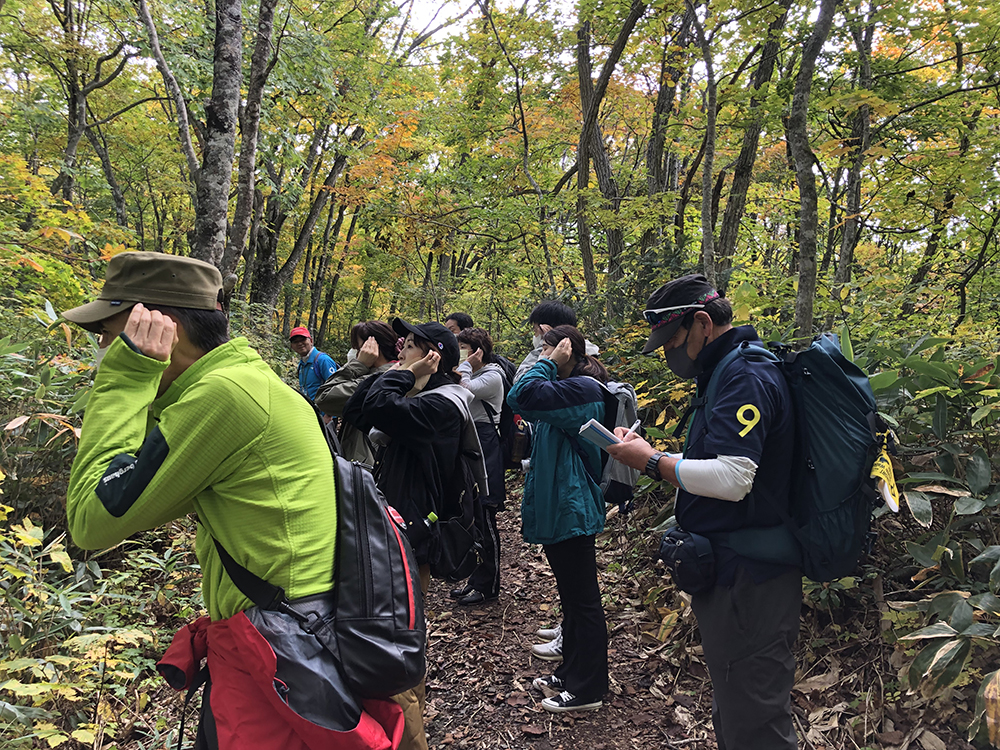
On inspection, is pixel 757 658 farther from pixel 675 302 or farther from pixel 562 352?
pixel 562 352

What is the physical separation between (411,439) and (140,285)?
69.8 inches

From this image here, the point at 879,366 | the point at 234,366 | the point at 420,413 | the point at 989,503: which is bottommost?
the point at 989,503

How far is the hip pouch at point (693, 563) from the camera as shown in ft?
7.31

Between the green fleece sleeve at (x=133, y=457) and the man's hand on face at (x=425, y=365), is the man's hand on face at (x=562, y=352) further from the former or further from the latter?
the green fleece sleeve at (x=133, y=457)

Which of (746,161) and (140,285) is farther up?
(746,161)

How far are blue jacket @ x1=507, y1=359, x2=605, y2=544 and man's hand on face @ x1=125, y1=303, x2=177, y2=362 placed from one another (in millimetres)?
2239

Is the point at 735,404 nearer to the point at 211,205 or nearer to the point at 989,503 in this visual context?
the point at 989,503

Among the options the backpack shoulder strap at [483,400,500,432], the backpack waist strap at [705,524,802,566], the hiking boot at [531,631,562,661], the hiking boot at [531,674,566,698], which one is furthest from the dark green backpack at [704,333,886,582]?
the backpack shoulder strap at [483,400,500,432]

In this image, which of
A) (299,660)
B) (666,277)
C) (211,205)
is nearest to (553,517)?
(299,660)

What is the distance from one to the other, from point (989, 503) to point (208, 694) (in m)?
3.63

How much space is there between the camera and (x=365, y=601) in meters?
1.55

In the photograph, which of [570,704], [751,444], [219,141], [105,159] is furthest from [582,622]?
[105,159]

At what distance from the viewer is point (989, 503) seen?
9.25 ft

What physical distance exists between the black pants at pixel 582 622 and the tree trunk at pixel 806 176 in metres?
2.78
